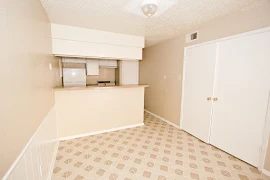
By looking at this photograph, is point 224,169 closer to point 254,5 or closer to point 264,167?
point 264,167

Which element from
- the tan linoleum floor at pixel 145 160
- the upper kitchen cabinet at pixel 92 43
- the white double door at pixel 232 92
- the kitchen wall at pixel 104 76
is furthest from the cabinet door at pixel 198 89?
the kitchen wall at pixel 104 76

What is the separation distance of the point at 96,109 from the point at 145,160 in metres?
1.51

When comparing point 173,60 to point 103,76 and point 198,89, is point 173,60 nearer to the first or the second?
point 198,89

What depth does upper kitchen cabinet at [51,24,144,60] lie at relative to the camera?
2293mm

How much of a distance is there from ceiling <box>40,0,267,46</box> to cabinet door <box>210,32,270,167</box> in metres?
0.57

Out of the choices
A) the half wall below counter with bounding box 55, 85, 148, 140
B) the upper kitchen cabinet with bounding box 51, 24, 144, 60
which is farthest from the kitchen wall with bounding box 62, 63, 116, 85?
the half wall below counter with bounding box 55, 85, 148, 140

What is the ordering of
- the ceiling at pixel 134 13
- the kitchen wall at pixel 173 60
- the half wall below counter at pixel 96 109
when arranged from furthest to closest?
the half wall below counter at pixel 96 109, the kitchen wall at pixel 173 60, the ceiling at pixel 134 13

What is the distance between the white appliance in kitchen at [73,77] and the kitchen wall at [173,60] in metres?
2.23

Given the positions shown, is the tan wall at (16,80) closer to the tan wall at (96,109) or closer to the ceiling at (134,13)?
the ceiling at (134,13)

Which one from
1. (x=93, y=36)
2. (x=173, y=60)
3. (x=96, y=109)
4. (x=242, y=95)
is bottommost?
(x=96, y=109)

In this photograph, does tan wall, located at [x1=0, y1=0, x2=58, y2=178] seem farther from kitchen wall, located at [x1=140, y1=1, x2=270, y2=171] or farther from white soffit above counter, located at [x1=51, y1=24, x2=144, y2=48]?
kitchen wall, located at [x1=140, y1=1, x2=270, y2=171]

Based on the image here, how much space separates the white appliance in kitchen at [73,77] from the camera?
3576 millimetres

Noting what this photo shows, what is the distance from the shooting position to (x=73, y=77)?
369 cm

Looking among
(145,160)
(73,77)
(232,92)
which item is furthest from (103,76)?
(232,92)
